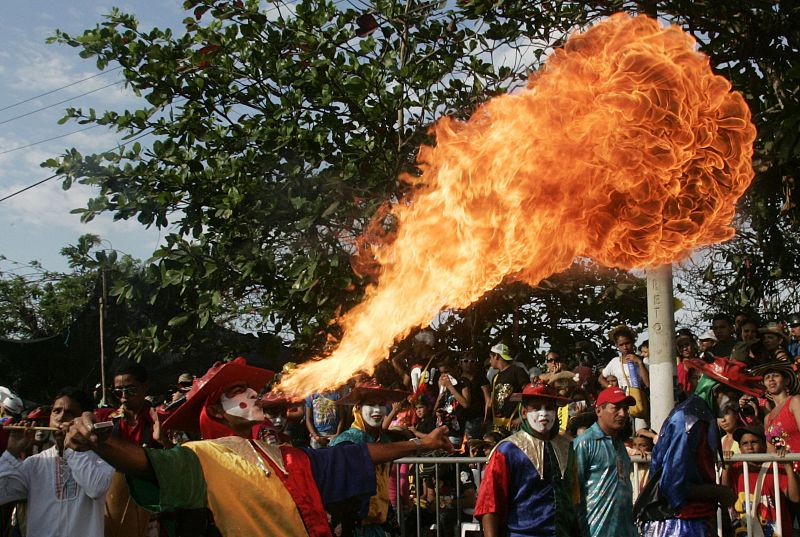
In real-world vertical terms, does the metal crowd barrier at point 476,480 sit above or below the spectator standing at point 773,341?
below

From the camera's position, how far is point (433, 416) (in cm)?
1041

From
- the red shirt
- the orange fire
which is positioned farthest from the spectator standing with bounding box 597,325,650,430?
the red shirt

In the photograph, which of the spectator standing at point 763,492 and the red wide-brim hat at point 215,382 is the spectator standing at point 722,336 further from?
the red wide-brim hat at point 215,382

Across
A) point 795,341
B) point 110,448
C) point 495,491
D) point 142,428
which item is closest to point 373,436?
point 495,491

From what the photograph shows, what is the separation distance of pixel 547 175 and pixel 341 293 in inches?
106

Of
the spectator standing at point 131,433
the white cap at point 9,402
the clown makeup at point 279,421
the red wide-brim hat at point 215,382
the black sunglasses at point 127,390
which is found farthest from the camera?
the clown makeup at point 279,421

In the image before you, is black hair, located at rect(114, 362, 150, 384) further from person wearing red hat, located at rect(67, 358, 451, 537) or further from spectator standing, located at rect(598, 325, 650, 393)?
spectator standing, located at rect(598, 325, 650, 393)

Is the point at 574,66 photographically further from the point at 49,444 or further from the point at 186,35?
the point at 49,444

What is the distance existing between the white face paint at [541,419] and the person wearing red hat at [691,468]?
0.71 meters

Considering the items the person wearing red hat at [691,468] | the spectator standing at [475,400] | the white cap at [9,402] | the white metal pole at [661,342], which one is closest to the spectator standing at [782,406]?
the white metal pole at [661,342]

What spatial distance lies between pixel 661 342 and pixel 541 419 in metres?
2.22

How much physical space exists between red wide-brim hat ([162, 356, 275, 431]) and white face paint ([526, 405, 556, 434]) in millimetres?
2471

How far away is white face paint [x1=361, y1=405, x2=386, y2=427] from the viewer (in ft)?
24.3

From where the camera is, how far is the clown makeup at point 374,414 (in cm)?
739
